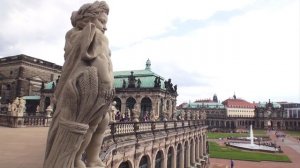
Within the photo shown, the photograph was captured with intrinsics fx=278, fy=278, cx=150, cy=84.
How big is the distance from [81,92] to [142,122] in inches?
546

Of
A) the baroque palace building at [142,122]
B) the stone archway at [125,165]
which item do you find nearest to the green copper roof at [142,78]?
the baroque palace building at [142,122]

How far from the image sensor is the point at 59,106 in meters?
4.65

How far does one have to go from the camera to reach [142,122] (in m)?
18.0

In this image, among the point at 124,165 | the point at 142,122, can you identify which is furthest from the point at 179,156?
the point at 124,165

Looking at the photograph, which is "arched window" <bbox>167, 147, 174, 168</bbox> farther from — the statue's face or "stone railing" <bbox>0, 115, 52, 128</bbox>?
the statue's face

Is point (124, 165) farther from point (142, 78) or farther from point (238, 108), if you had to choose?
→ point (238, 108)

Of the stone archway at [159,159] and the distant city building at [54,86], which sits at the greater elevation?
the distant city building at [54,86]

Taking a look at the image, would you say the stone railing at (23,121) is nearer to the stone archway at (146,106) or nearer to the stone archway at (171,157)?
the stone archway at (171,157)

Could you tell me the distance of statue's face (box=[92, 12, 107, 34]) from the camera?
4887 mm

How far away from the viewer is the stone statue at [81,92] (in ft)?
14.4

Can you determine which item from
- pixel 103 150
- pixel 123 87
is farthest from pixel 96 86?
pixel 123 87

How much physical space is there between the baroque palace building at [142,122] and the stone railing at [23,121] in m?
0.09

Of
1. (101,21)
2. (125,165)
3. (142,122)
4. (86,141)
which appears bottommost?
(125,165)

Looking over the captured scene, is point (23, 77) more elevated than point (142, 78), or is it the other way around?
point (23, 77)
